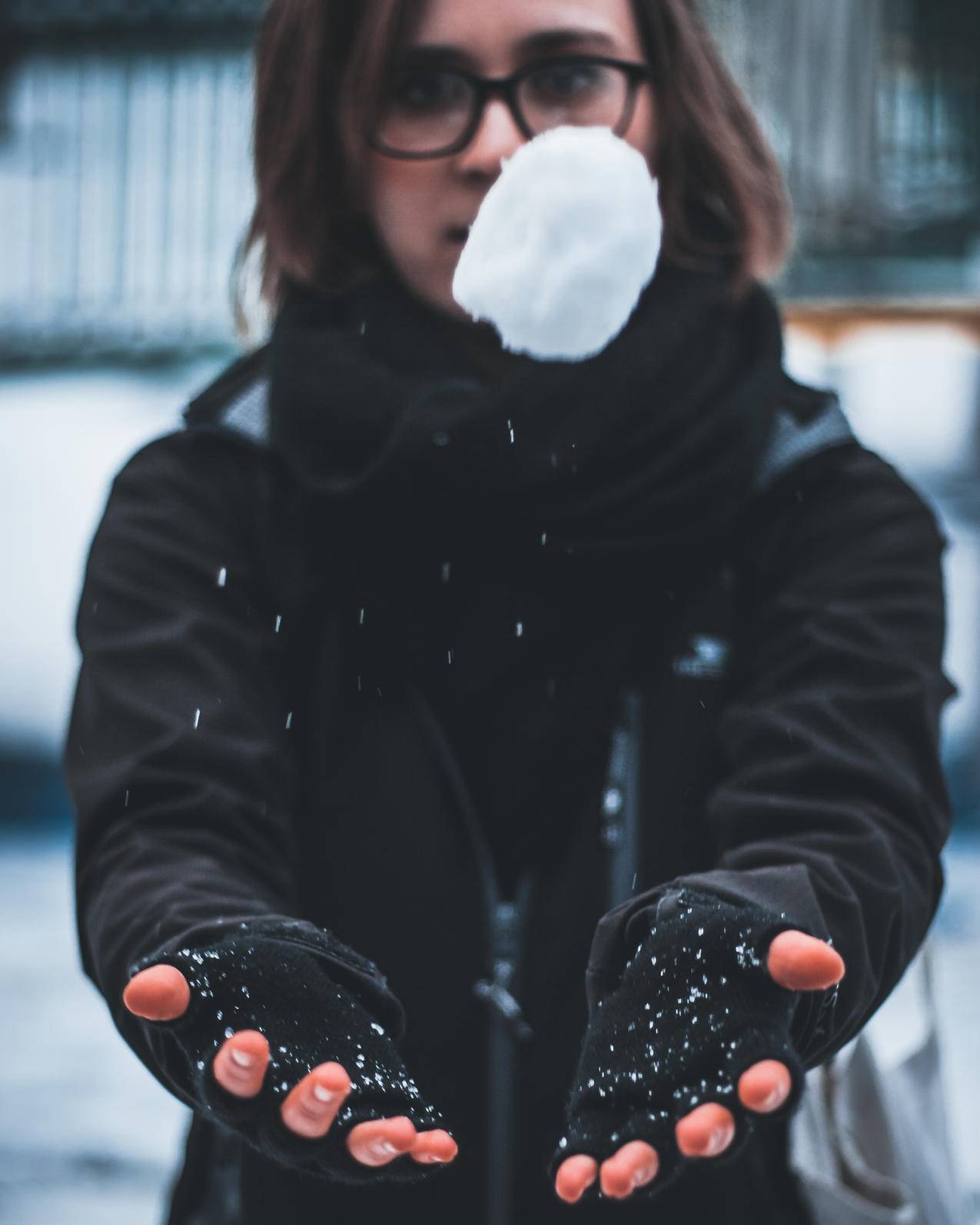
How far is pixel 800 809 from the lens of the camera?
2.88 ft

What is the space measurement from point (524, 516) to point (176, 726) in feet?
1.01

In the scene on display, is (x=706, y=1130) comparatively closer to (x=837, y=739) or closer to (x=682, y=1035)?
(x=682, y=1035)

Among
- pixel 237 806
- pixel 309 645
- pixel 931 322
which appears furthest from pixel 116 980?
pixel 931 322

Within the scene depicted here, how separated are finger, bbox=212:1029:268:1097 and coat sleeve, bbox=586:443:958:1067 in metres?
0.21

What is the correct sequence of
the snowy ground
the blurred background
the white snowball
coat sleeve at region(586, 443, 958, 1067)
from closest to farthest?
coat sleeve at region(586, 443, 958, 1067), the white snowball, the snowy ground, the blurred background

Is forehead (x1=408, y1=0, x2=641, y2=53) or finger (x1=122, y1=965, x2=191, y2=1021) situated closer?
finger (x1=122, y1=965, x2=191, y2=1021)

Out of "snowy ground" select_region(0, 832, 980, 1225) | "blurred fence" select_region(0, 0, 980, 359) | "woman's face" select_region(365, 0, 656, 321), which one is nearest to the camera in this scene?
"woman's face" select_region(365, 0, 656, 321)

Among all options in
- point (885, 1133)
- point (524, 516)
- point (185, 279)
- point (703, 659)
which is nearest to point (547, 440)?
point (524, 516)

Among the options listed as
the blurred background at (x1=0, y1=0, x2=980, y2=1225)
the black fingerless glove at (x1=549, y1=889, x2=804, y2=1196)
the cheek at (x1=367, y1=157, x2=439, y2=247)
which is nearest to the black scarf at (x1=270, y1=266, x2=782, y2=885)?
the cheek at (x1=367, y1=157, x2=439, y2=247)

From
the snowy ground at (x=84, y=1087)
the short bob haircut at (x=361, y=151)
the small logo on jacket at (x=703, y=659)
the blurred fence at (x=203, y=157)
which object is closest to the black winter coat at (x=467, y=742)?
the small logo on jacket at (x=703, y=659)

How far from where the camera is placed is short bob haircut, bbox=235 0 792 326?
3.62 feet

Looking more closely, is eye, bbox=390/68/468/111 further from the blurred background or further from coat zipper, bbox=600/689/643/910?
the blurred background

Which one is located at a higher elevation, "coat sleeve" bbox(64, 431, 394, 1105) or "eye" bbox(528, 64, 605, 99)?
"eye" bbox(528, 64, 605, 99)

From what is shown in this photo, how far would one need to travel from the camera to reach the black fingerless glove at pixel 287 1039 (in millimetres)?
664
